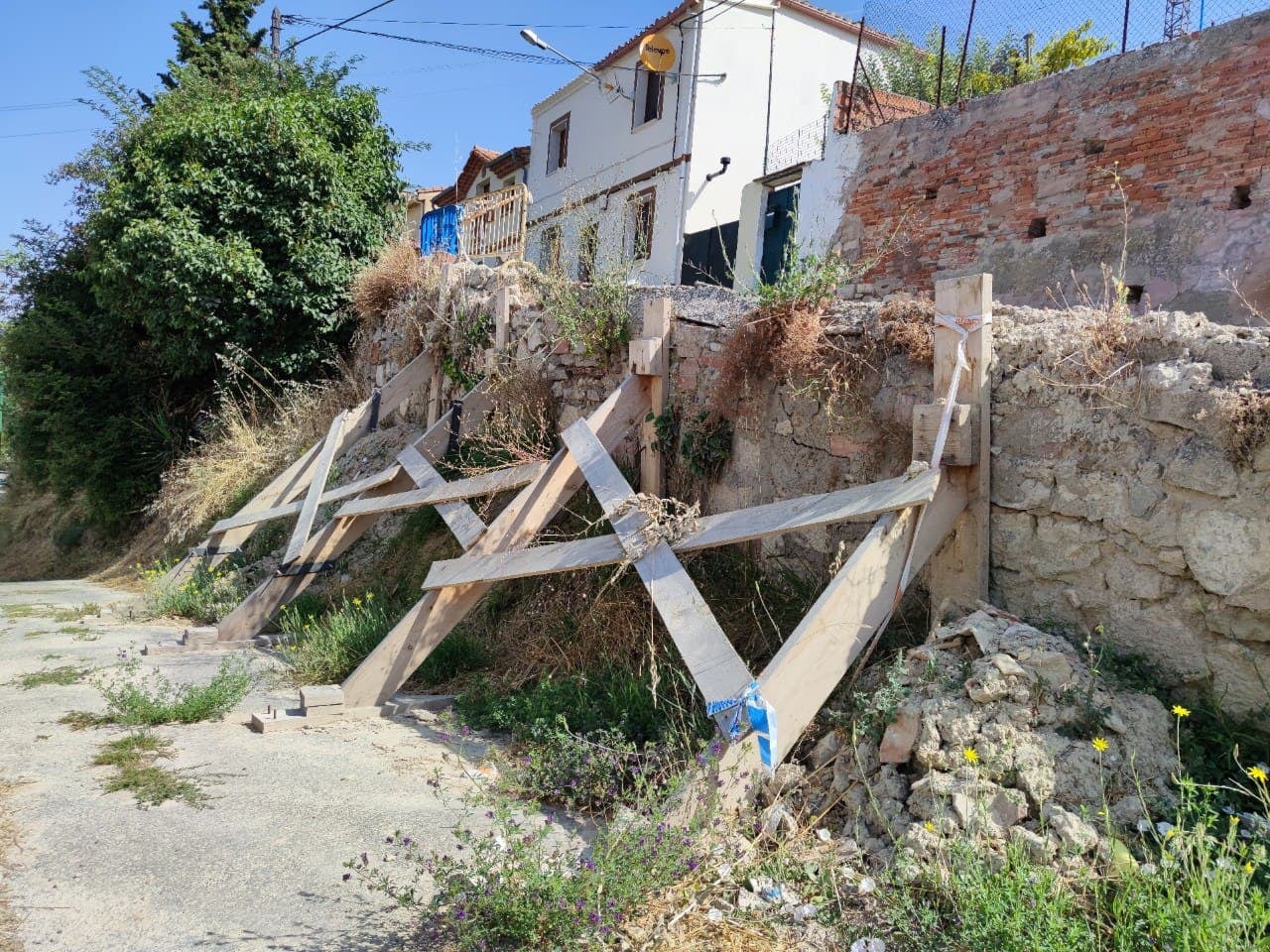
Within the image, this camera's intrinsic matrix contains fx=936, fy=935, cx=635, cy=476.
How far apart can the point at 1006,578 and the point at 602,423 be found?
246cm

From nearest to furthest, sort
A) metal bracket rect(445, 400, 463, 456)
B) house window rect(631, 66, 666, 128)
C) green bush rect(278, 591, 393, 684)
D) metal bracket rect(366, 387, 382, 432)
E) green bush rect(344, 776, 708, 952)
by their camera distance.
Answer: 1. green bush rect(344, 776, 708, 952)
2. green bush rect(278, 591, 393, 684)
3. metal bracket rect(445, 400, 463, 456)
4. metal bracket rect(366, 387, 382, 432)
5. house window rect(631, 66, 666, 128)

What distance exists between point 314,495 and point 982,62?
16101 millimetres

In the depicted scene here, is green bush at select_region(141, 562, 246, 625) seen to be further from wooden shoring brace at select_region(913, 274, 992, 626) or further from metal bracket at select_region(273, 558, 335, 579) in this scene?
wooden shoring brace at select_region(913, 274, 992, 626)

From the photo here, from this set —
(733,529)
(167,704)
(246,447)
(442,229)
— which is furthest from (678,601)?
(442,229)

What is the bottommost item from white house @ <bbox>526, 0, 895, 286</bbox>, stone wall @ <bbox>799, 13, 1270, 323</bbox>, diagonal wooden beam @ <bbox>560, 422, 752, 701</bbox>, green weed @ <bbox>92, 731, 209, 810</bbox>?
green weed @ <bbox>92, 731, 209, 810</bbox>

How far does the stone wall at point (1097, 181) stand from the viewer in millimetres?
7641

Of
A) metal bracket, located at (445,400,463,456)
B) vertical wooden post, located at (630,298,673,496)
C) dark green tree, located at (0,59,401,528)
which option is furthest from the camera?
dark green tree, located at (0,59,401,528)

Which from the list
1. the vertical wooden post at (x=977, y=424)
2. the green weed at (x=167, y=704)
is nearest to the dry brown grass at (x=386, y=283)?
the green weed at (x=167, y=704)

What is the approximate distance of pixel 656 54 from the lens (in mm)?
17688

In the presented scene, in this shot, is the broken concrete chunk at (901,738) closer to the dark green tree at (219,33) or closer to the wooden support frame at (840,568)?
the wooden support frame at (840,568)

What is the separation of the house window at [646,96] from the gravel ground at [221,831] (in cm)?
1588

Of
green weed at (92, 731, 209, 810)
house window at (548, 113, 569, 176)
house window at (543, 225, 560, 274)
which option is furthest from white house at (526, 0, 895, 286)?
green weed at (92, 731, 209, 810)

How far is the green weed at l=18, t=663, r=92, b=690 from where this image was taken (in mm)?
5621

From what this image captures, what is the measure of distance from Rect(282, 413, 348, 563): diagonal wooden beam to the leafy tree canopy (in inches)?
470
